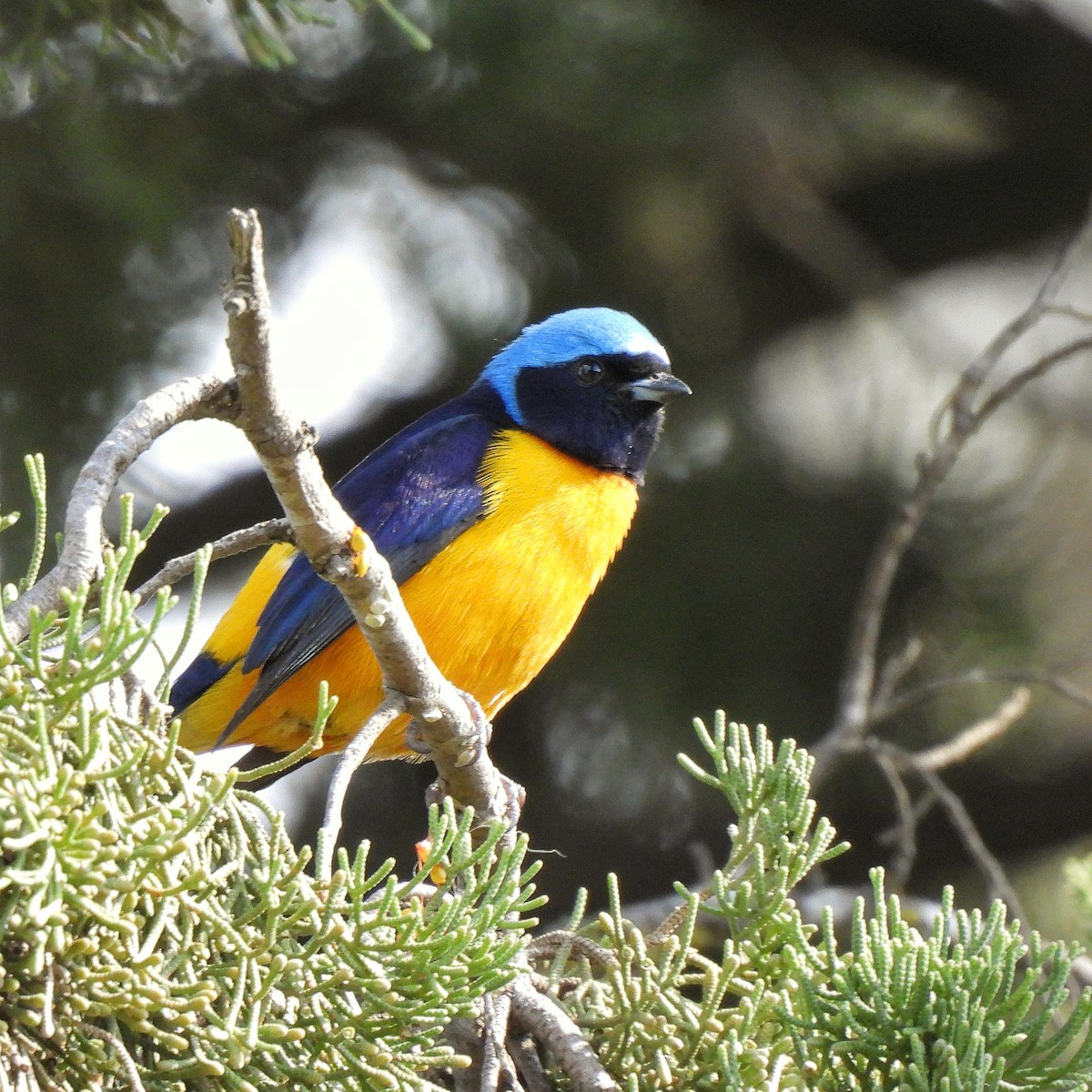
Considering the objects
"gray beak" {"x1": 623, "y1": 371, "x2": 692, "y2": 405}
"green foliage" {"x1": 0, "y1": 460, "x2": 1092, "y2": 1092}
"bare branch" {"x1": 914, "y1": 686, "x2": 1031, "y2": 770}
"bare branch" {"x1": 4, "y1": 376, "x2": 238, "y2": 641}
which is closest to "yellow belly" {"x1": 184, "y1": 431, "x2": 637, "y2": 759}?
"gray beak" {"x1": 623, "y1": 371, "x2": 692, "y2": 405}

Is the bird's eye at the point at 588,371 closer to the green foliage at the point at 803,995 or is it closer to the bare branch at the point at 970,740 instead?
the bare branch at the point at 970,740

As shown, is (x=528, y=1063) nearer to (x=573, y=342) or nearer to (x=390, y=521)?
(x=390, y=521)

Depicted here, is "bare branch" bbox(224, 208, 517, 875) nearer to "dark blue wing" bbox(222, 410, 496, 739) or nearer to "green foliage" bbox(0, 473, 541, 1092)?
"green foliage" bbox(0, 473, 541, 1092)

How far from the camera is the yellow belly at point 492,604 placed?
390cm

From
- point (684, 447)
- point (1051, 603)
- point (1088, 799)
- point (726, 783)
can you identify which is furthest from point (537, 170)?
point (726, 783)

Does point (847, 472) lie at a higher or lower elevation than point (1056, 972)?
lower

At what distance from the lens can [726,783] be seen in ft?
7.82

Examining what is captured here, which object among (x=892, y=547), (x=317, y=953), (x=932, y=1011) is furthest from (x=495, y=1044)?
(x=892, y=547)

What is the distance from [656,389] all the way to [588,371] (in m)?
0.23

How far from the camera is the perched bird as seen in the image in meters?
3.90

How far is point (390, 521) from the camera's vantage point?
13.4 feet

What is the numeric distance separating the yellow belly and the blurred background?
3.00 ft

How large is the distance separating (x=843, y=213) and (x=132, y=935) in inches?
179

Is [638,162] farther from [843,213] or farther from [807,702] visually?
[807,702]
